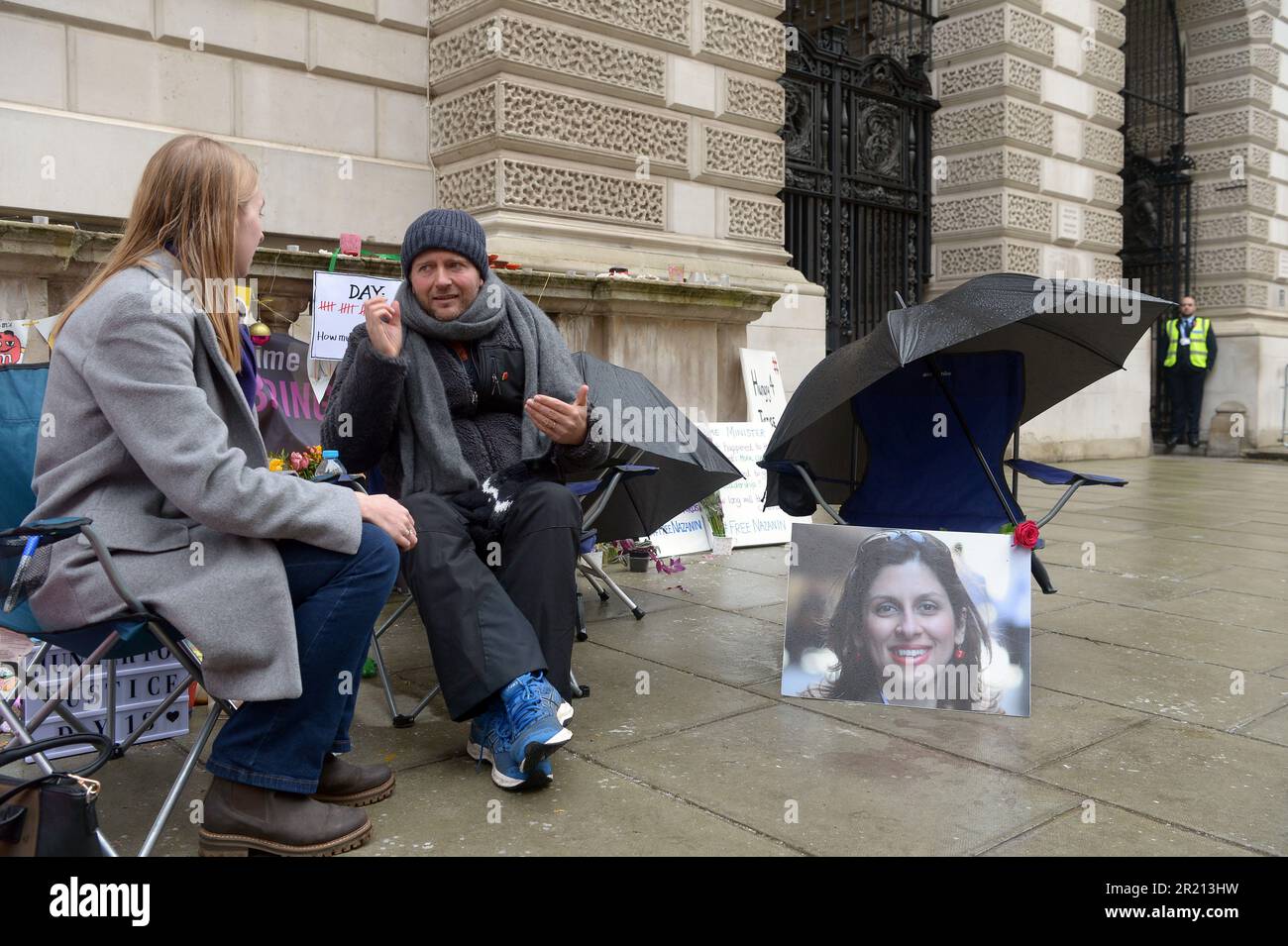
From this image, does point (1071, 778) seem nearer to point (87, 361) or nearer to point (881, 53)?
point (87, 361)

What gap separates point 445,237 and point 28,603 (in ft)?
5.36

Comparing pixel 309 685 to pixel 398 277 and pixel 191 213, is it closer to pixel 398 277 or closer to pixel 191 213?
pixel 191 213

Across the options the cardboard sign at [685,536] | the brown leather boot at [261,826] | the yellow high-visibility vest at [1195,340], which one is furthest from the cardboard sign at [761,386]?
the yellow high-visibility vest at [1195,340]

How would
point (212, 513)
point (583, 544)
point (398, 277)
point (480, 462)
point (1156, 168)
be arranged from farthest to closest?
point (1156, 168) < point (398, 277) < point (583, 544) < point (480, 462) < point (212, 513)

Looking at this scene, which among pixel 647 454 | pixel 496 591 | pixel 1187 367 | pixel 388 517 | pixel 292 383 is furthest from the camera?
pixel 1187 367

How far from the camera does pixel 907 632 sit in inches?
139

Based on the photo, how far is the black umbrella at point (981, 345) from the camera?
140 inches

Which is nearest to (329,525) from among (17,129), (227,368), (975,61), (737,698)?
(227,368)

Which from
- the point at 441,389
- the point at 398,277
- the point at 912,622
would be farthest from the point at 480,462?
the point at 398,277

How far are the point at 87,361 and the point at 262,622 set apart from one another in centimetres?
65

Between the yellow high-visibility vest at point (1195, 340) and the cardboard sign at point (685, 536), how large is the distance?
1180 cm

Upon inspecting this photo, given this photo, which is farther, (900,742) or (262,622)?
(900,742)

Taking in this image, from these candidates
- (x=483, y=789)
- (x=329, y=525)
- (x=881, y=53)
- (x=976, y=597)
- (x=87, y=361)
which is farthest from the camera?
(x=881, y=53)

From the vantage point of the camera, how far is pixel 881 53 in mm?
11711
